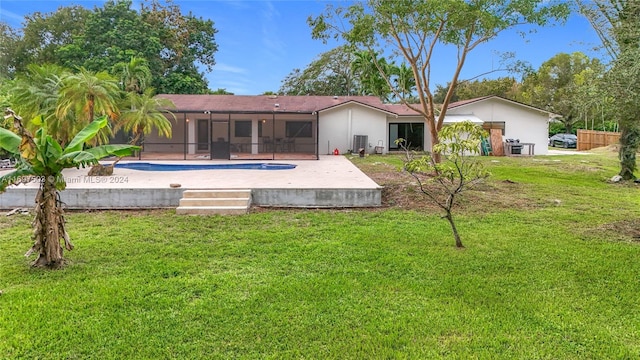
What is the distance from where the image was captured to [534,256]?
6.12 metres

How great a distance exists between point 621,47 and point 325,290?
685 cm

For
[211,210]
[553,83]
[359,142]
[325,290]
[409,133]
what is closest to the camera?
[325,290]

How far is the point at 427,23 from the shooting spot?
11891 mm

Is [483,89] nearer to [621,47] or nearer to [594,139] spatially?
[594,139]

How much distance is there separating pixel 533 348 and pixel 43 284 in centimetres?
553

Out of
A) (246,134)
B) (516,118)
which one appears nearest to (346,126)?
(246,134)

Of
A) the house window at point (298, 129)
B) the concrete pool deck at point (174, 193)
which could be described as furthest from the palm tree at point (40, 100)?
the house window at point (298, 129)

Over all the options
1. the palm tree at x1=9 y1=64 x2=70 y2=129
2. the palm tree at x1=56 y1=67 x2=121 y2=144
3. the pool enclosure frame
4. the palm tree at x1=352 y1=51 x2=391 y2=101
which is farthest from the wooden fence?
the palm tree at x1=9 y1=64 x2=70 y2=129

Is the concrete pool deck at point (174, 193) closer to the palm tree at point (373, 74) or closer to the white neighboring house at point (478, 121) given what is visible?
the palm tree at point (373, 74)

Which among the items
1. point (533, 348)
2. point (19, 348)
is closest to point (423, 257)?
point (533, 348)

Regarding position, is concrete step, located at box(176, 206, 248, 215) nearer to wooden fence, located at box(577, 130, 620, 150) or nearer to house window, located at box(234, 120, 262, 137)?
house window, located at box(234, 120, 262, 137)

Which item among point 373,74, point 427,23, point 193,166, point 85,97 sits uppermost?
point 373,74

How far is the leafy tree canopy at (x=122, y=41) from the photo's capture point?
2830 cm

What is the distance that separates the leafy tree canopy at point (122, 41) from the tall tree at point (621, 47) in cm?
2738
